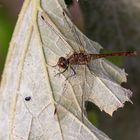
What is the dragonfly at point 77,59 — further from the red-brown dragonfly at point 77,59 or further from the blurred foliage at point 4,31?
the blurred foliage at point 4,31

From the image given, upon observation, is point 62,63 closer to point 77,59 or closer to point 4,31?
point 77,59

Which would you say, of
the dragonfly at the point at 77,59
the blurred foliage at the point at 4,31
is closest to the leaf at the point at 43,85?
the dragonfly at the point at 77,59

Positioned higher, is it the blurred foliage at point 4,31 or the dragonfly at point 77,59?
Answer: the blurred foliage at point 4,31

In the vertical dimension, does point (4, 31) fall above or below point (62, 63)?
above

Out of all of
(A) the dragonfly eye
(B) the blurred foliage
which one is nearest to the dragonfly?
(A) the dragonfly eye

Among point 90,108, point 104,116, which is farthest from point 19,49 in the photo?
point 104,116

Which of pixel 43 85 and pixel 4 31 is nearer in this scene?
pixel 43 85

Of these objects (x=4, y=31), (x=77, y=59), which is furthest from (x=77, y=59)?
(x=4, y=31)
